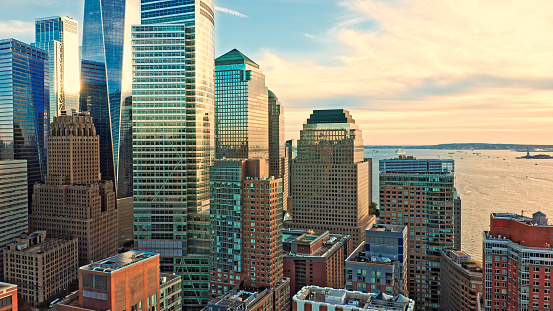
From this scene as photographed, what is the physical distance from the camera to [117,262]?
316ft

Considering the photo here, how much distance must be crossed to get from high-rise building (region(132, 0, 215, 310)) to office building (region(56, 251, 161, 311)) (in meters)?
60.9

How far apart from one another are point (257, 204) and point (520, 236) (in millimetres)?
74383

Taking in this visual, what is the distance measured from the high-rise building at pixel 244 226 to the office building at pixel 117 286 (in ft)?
119

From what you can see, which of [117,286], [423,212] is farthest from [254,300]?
[423,212]

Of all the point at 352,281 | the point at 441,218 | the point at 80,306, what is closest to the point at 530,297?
the point at 352,281

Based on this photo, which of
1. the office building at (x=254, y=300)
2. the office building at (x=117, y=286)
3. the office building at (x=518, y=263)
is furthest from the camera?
the office building at (x=254, y=300)

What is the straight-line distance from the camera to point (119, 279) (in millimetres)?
90688

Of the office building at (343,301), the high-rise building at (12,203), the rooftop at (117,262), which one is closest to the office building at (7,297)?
the rooftop at (117,262)

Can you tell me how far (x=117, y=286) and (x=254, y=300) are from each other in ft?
125

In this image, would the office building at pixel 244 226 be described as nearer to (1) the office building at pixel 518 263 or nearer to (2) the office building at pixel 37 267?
(1) the office building at pixel 518 263

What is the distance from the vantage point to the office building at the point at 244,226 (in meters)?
132

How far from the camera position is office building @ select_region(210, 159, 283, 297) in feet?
432

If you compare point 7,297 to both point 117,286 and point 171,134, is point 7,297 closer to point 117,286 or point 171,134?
point 117,286

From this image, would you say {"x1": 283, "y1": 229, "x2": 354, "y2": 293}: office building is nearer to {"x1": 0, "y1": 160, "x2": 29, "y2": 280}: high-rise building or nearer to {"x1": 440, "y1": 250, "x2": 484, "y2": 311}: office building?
{"x1": 440, "y1": 250, "x2": 484, "y2": 311}: office building
